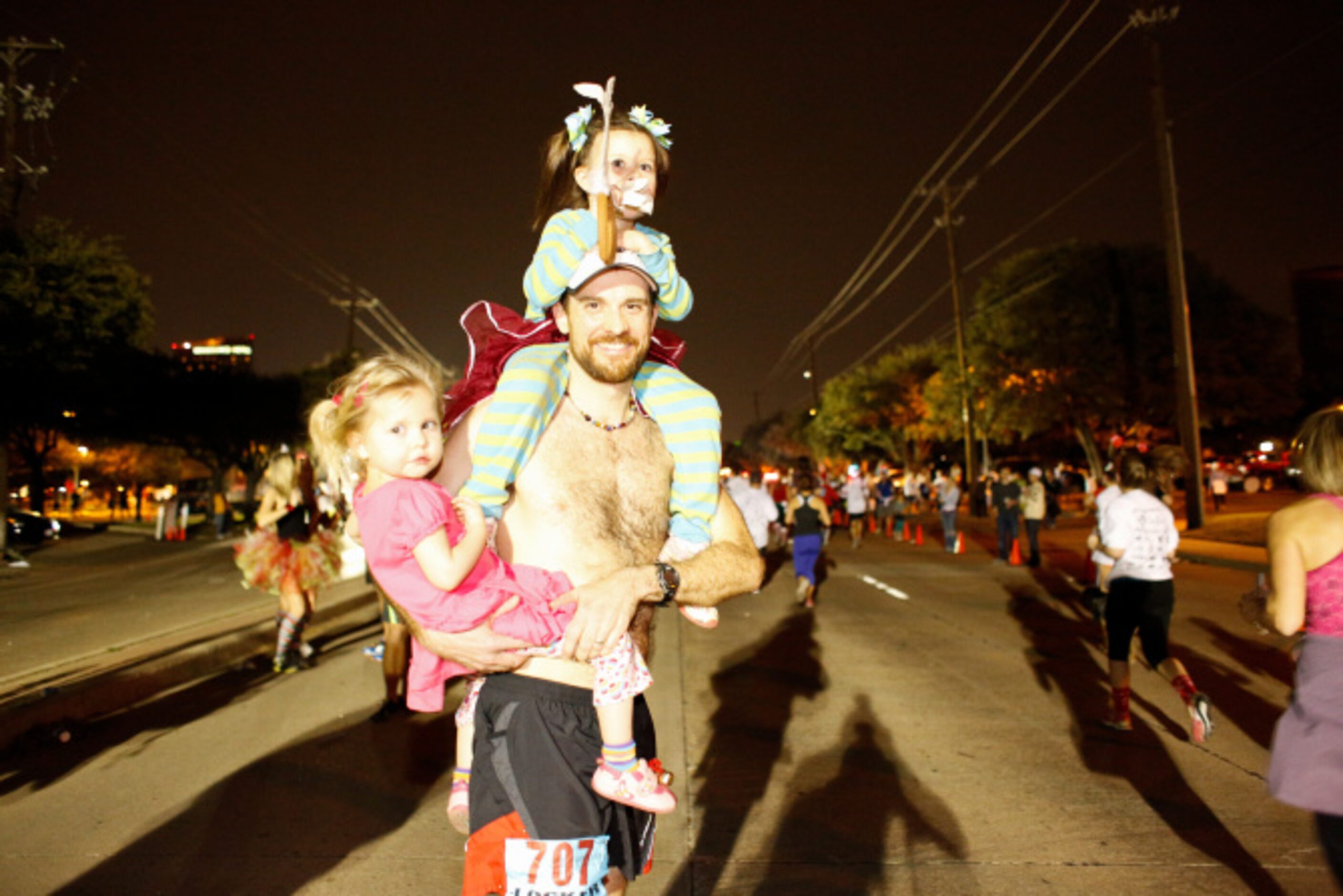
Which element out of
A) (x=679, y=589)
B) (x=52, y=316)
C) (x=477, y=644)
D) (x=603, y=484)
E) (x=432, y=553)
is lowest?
(x=477, y=644)

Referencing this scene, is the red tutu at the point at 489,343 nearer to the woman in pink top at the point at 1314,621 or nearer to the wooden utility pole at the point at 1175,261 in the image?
the woman in pink top at the point at 1314,621

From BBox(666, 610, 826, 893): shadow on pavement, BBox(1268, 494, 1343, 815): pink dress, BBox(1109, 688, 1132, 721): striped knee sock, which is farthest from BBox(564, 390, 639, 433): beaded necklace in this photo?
BBox(1109, 688, 1132, 721): striped knee sock

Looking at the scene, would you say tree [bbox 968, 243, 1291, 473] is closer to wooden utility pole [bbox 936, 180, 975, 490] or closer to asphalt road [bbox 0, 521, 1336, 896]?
wooden utility pole [bbox 936, 180, 975, 490]

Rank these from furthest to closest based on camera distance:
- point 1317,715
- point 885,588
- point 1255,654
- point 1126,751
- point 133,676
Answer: point 885,588
point 1255,654
point 133,676
point 1126,751
point 1317,715

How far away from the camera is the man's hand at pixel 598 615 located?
2.17 m

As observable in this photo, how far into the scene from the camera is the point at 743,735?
6688mm

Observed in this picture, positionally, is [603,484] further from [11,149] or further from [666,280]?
[11,149]

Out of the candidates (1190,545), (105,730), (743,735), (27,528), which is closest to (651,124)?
(743,735)

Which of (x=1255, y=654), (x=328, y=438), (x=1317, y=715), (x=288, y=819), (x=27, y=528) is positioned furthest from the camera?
(x=27, y=528)

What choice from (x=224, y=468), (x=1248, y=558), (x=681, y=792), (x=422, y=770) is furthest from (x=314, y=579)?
(x=224, y=468)

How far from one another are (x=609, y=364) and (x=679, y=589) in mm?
618

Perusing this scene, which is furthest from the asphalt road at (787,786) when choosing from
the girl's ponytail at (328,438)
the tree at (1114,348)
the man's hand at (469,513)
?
the tree at (1114,348)

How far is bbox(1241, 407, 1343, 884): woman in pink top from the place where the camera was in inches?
106

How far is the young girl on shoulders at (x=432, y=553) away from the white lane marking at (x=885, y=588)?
1217 centimetres
